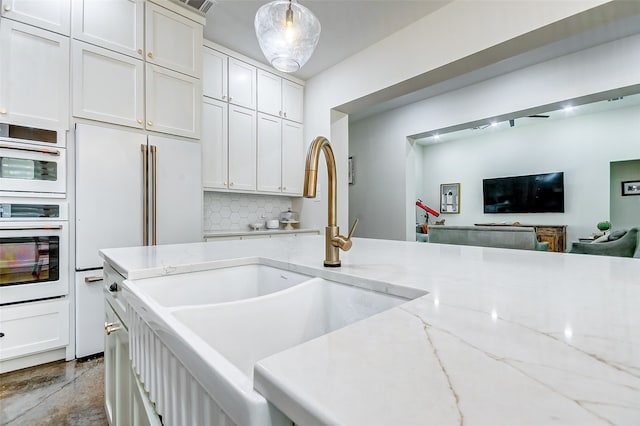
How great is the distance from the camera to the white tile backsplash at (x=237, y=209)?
3.42 meters

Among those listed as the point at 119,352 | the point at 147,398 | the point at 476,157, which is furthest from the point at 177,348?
the point at 476,157

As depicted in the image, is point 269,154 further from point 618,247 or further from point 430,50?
point 618,247

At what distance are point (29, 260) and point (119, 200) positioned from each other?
24.6 inches

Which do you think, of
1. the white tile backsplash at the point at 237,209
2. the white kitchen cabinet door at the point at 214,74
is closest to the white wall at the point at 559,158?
the white tile backsplash at the point at 237,209

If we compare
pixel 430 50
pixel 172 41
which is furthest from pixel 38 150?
pixel 430 50

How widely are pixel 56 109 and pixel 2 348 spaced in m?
1.57

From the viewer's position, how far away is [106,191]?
217 cm

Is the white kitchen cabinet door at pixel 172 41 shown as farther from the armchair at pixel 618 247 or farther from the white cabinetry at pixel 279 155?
the armchair at pixel 618 247

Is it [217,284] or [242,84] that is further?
[242,84]

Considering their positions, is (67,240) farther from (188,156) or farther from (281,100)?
(281,100)

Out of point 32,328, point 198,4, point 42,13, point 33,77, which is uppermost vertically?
point 198,4

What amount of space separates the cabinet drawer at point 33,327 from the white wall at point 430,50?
2551 mm

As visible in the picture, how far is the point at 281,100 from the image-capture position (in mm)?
3734

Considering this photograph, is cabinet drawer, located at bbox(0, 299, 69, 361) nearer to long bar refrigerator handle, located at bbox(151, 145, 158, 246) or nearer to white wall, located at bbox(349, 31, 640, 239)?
long bar refrigerator handle, located at bbox(151, 145, 158, 246)
